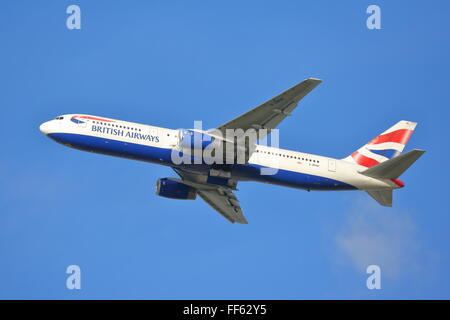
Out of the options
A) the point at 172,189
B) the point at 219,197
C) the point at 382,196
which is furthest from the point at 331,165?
the point at 172,189

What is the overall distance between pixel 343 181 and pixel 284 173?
511 cm

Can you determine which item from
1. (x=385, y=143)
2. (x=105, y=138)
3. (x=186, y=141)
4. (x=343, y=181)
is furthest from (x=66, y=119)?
(x=385, y=143)

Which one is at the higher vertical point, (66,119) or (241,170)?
(66,119)

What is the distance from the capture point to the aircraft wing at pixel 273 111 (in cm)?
5156

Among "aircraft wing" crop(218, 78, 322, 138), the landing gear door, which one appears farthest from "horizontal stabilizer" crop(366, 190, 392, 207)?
"aircraft wing" crop(218, 78, 322, 138)

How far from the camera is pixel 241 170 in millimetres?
59438

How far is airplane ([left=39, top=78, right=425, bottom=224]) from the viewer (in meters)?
56.7

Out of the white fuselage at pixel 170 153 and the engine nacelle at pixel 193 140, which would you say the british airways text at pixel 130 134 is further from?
the engine nacelle at pixel 193 140

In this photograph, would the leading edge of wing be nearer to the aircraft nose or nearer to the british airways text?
the british airways text

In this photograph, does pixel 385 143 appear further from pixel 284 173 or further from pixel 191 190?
pixel 191 190

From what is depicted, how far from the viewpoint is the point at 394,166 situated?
5769 centimetres

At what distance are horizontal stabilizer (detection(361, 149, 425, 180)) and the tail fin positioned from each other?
2.61 meters

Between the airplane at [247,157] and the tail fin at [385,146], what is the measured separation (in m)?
0.10

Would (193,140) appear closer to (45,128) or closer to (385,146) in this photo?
(45,128)
